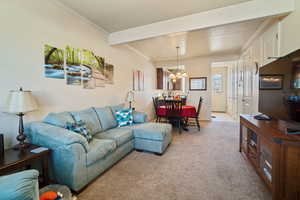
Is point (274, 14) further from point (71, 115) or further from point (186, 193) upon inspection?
point (71, 115)

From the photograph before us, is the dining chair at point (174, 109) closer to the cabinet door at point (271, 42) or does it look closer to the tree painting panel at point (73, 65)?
the cabinet door at point (271, 42)

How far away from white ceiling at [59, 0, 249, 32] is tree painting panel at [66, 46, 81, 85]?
727mm

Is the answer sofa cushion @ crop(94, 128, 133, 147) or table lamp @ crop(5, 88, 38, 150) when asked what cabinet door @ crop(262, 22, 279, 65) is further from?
table lamp @ crop(5, 88, 38, 150)

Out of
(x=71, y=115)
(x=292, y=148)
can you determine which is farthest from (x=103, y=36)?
(x=292, y=148)

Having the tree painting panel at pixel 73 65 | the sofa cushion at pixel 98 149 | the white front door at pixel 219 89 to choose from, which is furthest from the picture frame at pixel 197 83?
the sofa cushion at pixel 98 149

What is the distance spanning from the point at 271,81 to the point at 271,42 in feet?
4.21

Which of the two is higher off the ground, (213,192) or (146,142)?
(146,142)

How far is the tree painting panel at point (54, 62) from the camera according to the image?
2.13 m

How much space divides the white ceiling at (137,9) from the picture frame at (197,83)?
368cm

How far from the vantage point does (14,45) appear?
5.86 feet

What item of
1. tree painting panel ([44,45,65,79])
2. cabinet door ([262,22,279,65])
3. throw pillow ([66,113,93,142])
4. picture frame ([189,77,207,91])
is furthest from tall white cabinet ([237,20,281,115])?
tree painting panel ([44,45,65,79])

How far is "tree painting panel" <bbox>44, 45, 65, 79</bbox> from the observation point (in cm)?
213

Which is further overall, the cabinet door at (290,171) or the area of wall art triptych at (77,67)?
the area of wall art triptych at (77,67)

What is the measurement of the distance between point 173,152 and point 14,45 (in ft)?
9.64
